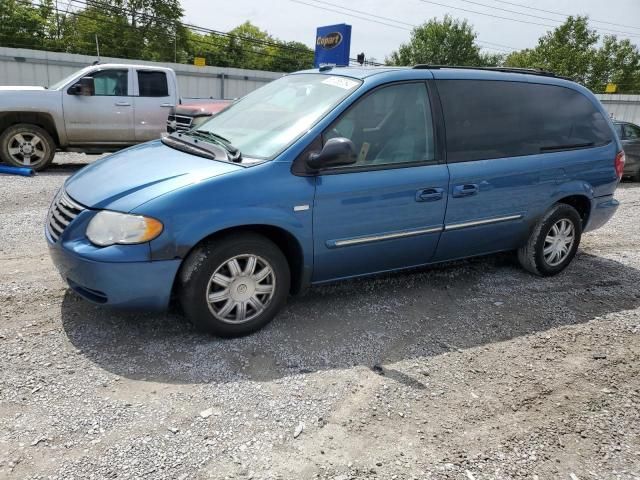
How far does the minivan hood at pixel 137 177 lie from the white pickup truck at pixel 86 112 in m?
6.55

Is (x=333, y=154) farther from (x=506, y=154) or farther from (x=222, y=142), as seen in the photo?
(x=506, y=154)

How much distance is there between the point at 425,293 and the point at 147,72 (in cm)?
830

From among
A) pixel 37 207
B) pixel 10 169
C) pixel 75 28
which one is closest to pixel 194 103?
pixel 10 169

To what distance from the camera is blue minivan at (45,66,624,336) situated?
10.6ft

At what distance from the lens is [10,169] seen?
29.6ft

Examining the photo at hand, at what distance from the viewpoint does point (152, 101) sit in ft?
34.9

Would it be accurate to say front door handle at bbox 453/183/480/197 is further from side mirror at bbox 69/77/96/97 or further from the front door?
side mirror at bbox 69/77/96/97

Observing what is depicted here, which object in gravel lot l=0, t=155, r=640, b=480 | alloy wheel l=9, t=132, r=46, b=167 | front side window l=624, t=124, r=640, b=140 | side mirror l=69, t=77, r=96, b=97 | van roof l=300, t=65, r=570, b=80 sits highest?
van roof l=300, t=65, r=570, b=80

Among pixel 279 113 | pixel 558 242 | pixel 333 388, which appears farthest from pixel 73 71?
pixel 333 388

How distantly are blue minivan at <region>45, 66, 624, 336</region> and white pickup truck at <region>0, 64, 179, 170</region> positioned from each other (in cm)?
645

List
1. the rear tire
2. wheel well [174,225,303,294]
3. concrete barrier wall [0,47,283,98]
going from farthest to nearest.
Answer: concrete barrier wall [0,47,283,98], the rear tire, wheel well [174,225,303,294]

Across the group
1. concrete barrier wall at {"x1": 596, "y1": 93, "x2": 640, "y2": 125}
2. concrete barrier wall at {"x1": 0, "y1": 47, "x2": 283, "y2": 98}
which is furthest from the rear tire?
concrete barrier wall at {"x1": 596, "y1": 93, "x2": 640, "y2": 125}

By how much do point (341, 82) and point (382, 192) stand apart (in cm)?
93

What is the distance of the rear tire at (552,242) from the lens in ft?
16.2
